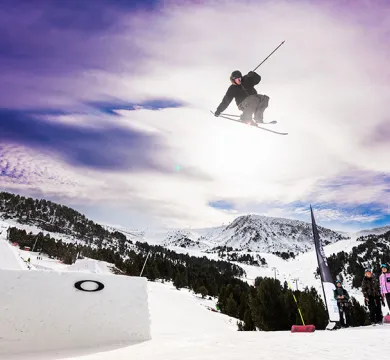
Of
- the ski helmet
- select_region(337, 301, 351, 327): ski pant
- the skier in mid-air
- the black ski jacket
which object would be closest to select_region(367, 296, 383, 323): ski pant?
select_region(337, 301, 351, 327): ski pant

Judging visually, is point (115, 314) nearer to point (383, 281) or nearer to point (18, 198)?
point (383, 281)

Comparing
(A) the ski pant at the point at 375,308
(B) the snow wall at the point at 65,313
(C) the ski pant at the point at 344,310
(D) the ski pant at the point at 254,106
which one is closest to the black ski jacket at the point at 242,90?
(D) the ski pant at the point at 254,106

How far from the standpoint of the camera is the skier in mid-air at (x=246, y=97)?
360 inches

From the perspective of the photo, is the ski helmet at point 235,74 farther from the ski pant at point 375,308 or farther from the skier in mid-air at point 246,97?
the ski pant at point 375,308

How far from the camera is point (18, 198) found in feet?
520

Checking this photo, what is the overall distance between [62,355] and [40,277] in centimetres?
194

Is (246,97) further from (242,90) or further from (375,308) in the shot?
(375,308)

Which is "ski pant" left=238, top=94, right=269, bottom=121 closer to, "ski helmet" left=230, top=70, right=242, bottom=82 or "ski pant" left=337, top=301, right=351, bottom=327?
"ski helmet" left=230, top=70, right=242, bottom=82

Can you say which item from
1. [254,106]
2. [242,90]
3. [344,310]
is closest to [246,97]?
[242,90]

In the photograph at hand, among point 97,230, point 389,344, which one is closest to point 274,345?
point 389,344

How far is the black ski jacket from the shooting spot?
9164 mm

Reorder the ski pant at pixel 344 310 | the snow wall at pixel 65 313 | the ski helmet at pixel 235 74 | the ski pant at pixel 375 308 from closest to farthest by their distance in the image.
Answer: the snow wall at pixel 65 313 → the ski helmet at pixel 235 74 → the ski pant at pixel 375 308 → the ski pant at pixel 344 310

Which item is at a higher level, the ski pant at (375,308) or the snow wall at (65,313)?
the snow wall at (65,313)

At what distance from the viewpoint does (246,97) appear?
9.47 meters
